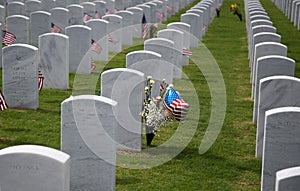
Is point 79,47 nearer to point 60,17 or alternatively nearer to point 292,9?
point 60,17

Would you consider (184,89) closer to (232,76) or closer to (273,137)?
(232,76)

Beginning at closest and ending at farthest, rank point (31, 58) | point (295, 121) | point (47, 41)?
point (295, 121) → point (31, 58) → point (47, 41)

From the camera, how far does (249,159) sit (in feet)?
35.1

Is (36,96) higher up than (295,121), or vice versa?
(295,121)

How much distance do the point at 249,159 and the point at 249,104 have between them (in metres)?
4.06

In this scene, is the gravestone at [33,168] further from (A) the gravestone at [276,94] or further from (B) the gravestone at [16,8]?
(B) the gravestone at [16,8]

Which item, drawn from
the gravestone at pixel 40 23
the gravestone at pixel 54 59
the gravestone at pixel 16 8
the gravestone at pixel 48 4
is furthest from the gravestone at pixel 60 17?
the gravestone at pixel 54 59

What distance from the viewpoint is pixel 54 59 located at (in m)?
14.4

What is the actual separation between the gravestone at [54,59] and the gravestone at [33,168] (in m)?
7.43

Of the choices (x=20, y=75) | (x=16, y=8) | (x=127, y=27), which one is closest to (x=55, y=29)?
(x=127, y=27)

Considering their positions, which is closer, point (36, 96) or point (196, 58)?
point (36, 96)

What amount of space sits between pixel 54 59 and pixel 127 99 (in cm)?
419

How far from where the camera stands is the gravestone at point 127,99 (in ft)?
34.2

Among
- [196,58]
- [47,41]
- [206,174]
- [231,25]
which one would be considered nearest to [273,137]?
[206,174]
